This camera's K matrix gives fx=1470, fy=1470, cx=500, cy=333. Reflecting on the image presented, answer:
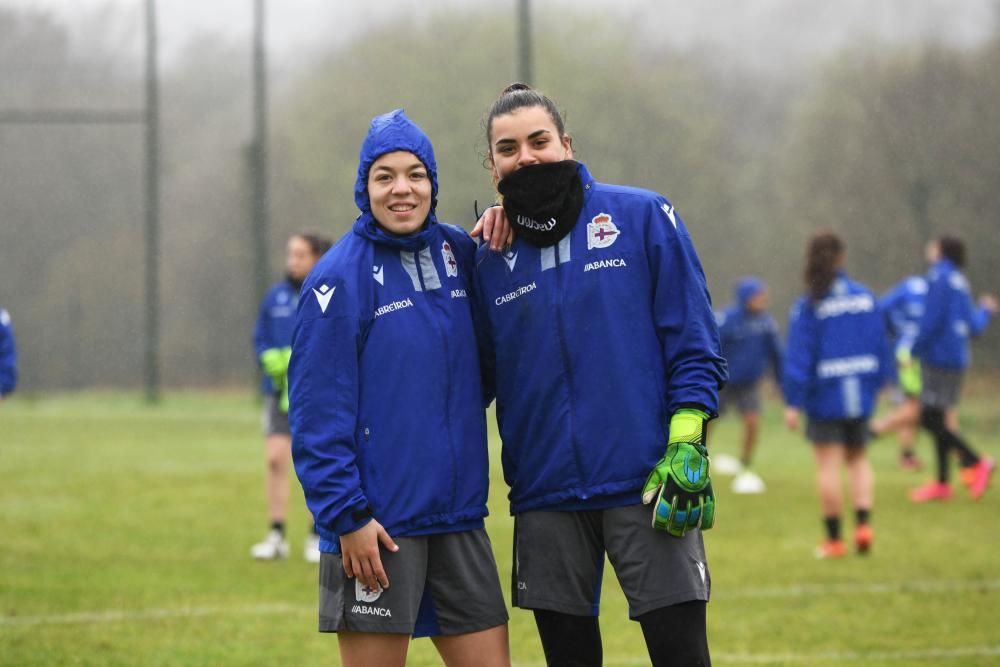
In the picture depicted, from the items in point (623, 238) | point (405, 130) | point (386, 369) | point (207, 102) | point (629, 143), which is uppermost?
point (207, 102)

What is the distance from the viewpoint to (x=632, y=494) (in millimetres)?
4164

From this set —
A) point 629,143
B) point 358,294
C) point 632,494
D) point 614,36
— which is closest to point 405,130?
point 358,294

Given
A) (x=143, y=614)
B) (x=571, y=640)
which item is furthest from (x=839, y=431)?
(x=571, y=640)

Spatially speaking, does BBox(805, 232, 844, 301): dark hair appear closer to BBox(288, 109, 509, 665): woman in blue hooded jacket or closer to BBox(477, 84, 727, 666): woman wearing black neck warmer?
BBox(477, 84, 727, 666): woman wearing black neck warmer

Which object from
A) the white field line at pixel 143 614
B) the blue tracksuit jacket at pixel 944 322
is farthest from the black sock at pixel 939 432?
the white field line at pixel 143 614

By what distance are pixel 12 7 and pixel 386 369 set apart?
27544 mm

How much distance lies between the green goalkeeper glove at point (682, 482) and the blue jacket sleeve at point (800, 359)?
19.8 feet

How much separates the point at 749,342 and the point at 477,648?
1173 cm

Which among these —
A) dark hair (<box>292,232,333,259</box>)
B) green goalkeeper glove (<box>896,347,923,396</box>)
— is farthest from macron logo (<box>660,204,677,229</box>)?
green goalkeeper glove (<box>896,347,923,396</box>)

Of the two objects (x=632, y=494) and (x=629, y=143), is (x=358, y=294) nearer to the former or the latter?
(x=632, y=494)

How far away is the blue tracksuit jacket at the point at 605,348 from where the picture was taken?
418 cm

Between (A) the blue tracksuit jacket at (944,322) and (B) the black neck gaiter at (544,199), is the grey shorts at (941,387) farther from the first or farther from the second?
(B) the black neck gaiter at (544,199)

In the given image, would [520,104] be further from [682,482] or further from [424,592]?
[424,592]

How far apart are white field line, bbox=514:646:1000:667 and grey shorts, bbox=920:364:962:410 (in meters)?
6.43
